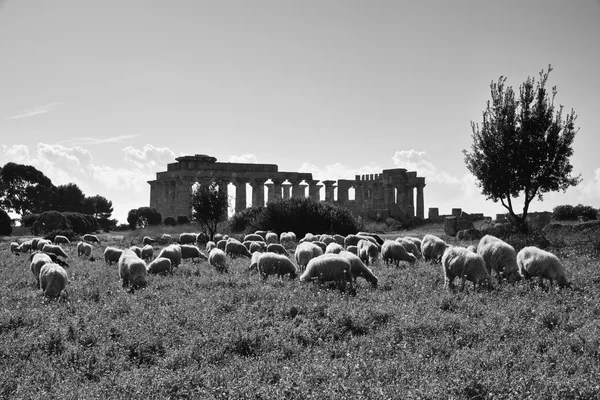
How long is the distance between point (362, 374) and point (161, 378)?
2.77 metres

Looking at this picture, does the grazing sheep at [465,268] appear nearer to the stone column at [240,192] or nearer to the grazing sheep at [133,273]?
the grazing sheep at [133,273]

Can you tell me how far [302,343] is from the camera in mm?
9664

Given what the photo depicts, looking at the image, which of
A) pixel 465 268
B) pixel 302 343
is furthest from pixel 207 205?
pixel 302 343

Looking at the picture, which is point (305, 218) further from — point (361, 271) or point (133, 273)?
point (361, 271)

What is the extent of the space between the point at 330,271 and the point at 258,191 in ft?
193

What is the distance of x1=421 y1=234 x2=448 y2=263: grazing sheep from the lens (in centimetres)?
2000

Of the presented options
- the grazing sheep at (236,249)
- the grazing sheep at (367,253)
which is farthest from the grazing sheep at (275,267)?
the grazing sheep at (236,249)

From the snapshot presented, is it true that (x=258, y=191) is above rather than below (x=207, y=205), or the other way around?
above

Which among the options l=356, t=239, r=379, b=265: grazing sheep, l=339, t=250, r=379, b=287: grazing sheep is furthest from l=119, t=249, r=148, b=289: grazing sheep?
l=356, t=239, r=379, b=265: grazing sheep

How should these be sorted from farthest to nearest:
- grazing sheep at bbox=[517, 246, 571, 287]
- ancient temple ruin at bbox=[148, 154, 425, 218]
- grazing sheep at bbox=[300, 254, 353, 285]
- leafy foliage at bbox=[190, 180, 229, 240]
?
1. ancient temple ruin at bbox=[148, 154, 425, 218]
2. leafy foliage at bbox=[190, 180, 229, 240]
3. grazing sheep at bbox=[300, 254, 353, 285]
4. grazing sheep at bbox=[517, 246, 571, 287]

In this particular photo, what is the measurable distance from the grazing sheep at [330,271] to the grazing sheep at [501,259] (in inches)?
154

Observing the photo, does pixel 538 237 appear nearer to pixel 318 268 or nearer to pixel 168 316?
pixel 318 268

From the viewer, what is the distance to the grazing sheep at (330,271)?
1423 centimetres

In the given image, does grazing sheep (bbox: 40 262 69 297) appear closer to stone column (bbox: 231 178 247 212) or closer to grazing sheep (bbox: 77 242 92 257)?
grazing sheep (bbox: 77 242 92 257)
